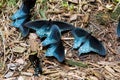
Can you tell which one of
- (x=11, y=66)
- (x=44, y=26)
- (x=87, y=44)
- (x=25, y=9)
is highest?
(x=25, y=9)

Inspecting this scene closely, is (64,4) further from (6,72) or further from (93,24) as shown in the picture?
(6,72)

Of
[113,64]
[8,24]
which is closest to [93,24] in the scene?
[113,64]

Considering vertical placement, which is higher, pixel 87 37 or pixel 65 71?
pixel 87 37

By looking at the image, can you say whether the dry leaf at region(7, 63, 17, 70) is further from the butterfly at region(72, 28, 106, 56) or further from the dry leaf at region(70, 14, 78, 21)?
the dry leaf at region(70, 14, 78, 21)

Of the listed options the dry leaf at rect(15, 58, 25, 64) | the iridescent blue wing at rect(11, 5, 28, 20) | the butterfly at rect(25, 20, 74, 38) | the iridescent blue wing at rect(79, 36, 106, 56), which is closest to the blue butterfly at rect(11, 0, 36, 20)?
the iridescent blue wing at rect(11, 5, 28, 20)

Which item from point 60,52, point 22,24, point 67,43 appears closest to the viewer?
point 60,52

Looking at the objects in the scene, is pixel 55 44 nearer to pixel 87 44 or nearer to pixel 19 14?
pixel 87 44

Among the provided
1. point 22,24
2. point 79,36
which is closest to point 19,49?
point 22,24
